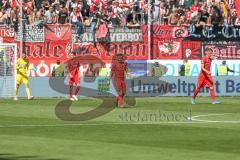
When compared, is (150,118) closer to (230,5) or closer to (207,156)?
(207,156)

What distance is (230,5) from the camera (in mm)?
46625

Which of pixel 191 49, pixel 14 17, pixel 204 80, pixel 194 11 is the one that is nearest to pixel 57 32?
pixel 14 17

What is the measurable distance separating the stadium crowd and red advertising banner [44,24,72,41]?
65cm

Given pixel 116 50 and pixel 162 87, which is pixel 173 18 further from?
pixel 162 87

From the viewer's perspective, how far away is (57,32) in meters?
42.9

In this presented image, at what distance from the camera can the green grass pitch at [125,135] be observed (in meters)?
14.6

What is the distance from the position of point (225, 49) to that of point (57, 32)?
8.96m

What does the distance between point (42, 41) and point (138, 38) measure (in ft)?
16.7

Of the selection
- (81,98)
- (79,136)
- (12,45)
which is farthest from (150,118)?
(12,45)

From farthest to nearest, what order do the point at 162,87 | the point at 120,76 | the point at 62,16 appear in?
the point at 62,16 → the point at 162,87 → the point at 120,76

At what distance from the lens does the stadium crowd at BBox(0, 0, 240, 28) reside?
43.9m

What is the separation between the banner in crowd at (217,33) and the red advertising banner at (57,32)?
655cm

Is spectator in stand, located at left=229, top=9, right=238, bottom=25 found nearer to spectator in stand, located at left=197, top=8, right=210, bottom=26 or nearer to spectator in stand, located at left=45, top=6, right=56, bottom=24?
spectator in stand, located at left=197, top=8, right=210, bottom=26

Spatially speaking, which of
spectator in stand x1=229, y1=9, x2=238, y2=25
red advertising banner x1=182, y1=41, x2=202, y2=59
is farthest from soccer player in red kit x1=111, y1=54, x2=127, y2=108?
spectator in stand x1=229, y1=9, x2=238, y2=25
